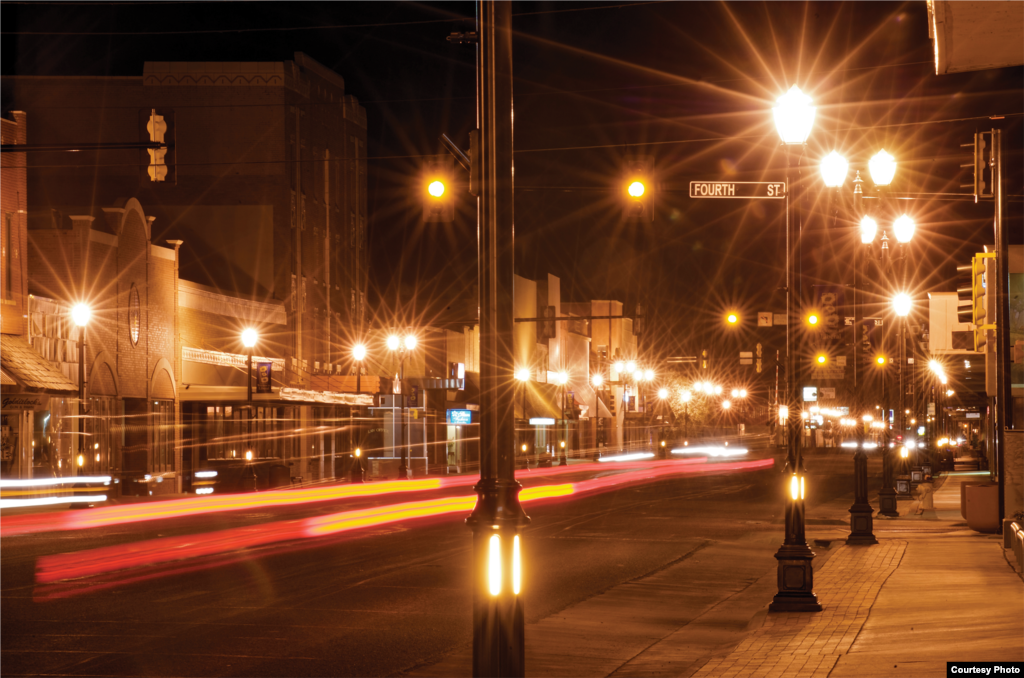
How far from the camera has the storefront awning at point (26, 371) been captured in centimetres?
3269

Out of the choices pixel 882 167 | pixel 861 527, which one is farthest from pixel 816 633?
pixel 861 527

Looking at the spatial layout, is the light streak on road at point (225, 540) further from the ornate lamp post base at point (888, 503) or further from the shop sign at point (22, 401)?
the shop sign at point (22, 401)

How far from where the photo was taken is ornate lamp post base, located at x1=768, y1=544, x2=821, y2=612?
1286 centimetres

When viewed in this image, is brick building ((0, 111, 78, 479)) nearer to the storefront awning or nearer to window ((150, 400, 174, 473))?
the storefront awning

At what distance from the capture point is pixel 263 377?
43844 millimetres

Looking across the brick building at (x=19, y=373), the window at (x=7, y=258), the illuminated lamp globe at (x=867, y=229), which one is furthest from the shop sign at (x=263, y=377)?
the illuminated lamp globe at (x=867, y=229)

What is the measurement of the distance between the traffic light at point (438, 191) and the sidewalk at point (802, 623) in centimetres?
540

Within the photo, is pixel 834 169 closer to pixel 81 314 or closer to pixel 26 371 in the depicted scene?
pixel 26 371

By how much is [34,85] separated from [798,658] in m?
51.1

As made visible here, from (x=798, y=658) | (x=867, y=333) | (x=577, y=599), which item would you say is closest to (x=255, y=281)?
(x=867, y=333)

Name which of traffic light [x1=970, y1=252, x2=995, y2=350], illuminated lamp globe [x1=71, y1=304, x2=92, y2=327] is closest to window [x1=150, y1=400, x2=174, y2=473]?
illuminated lamp globe [x1=71, y1=304, x2=92, y2=327]

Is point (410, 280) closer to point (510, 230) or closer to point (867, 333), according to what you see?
point (867, 333)

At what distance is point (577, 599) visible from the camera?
15.3m

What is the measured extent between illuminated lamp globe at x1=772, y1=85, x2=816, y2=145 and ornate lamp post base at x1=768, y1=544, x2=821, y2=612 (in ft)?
15.4
